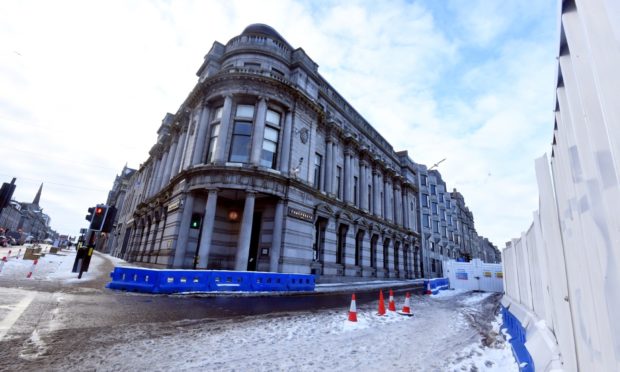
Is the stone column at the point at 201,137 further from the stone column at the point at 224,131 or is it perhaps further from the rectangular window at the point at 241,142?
the rectangular window at the point at 241,142

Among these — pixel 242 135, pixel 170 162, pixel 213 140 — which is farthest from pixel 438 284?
pixel 170 162

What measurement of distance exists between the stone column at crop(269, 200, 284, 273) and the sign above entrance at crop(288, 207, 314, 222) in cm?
63

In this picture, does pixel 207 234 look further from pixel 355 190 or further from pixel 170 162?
pixel 355 190

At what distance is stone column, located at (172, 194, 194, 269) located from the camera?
16.1 metres

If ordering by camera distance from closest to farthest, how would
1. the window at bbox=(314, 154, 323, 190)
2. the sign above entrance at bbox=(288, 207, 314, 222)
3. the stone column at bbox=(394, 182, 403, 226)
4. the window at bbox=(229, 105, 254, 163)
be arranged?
the sign above entrance at bbox=(288, 207, 314, 222) → the window at bbox=(229, 105, 254, 163) → the window at bbox=(314, 154, 323, 190) → the stone column at bbox=(394, 182, 403, 226)

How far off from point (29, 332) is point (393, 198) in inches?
1279

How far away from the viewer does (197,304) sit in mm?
8906

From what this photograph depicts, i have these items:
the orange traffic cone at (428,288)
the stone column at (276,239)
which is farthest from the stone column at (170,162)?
the orange traffic cone at (428,288)

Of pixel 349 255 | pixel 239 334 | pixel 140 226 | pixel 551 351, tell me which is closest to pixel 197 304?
pixel 239 334

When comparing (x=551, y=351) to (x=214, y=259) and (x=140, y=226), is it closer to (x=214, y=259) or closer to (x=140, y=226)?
(x=214, y=259)

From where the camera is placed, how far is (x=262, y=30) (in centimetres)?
2141

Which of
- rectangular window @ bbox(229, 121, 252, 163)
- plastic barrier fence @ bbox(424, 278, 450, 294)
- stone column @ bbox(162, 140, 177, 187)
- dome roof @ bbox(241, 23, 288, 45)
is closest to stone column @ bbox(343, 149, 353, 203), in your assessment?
plastic barrier fence @ bbox(424, 278, 450, 294)

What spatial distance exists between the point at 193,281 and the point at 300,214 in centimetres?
806

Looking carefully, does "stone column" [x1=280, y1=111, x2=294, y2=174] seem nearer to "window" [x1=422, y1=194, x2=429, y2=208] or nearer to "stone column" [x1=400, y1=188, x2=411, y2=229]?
"stone column" [x1=400, y1=188, x2=411, y2=229]
